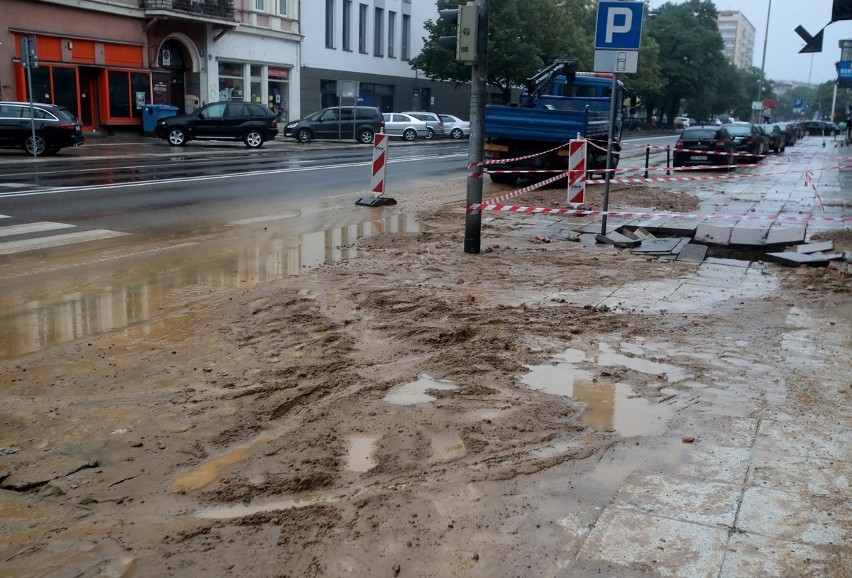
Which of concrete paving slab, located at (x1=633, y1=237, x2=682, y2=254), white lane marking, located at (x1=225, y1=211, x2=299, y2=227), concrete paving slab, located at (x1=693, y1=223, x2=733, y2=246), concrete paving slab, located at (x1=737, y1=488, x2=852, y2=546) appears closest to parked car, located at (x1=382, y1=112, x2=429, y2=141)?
white lane marking, located at (x1=225, y1=211, x2=299, y2=227)

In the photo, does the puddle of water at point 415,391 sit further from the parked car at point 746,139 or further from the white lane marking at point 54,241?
the parked car at point 746,139

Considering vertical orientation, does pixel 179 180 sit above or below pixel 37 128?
below

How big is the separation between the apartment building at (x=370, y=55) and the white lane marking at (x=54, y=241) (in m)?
32.9

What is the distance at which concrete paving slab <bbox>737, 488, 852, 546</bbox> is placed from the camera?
3.82m

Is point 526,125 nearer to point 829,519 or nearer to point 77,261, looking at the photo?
point 77,261

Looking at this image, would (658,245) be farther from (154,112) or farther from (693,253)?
(154,112)

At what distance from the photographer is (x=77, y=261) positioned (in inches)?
400

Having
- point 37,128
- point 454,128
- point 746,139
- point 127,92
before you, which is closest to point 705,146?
point 746,139

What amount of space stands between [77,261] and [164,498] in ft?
22.2

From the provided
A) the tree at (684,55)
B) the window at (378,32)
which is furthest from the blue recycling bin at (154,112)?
the tree at (684,55)

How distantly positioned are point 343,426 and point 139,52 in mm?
36010

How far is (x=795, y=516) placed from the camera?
4.00 meters

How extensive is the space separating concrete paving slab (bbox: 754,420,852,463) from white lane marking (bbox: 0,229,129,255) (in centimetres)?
907

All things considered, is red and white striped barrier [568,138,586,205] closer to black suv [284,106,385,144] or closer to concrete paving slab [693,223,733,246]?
concrete paving slab [693,223,733,246]
